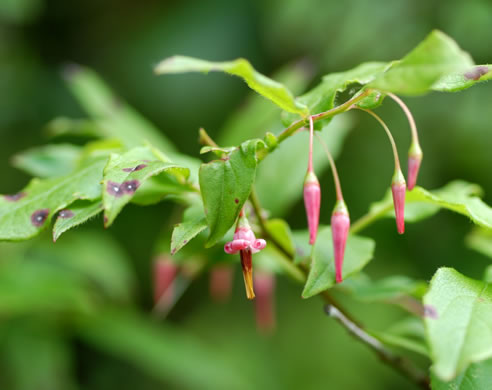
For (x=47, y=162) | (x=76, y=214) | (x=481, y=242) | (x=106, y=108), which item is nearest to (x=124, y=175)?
(x=76, y=214)

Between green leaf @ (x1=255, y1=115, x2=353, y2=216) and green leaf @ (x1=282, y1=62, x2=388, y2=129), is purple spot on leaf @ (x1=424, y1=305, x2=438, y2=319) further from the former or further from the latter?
green leaf @ (x1=255, y1=115, x2=353, y2=216)

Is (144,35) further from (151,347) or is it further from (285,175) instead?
(285,175)

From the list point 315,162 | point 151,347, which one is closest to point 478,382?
point 315,162

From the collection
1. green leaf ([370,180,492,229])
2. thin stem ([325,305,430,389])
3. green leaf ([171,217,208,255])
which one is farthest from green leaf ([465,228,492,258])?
green leaf ([171,217,208,255])

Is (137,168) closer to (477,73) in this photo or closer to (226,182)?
(226,182)

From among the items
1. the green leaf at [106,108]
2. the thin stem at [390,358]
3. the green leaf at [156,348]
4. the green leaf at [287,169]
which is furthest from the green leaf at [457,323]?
the green leaf at [156,348]
